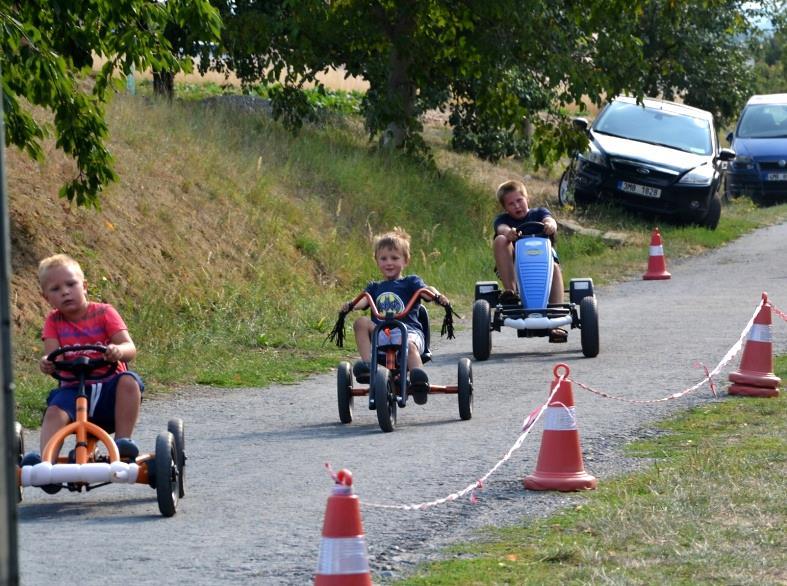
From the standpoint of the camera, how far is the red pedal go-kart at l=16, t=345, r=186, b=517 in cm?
639

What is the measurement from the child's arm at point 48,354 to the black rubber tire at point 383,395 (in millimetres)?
2342

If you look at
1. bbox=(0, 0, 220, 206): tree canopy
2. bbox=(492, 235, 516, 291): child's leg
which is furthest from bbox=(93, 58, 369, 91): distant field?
bbox=(0, 0, 220, 206): tree canopy

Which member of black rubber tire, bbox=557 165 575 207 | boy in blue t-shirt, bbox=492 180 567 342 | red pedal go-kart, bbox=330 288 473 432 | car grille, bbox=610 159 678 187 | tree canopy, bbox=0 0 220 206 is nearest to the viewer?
red pedal go-kart, bbox=330 288 473 432

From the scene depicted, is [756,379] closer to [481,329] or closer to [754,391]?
[754,391]

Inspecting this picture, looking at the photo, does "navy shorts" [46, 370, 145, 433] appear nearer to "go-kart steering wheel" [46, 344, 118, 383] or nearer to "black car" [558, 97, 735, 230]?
"go-kart steering wheel" [46, 344, 118, 383]

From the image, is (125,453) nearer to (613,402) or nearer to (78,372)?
(78,372)

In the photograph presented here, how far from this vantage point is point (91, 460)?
262 inches

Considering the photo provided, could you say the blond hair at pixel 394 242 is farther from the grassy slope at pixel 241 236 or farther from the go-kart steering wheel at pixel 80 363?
the go-kart steering wheel at pixel 80 363

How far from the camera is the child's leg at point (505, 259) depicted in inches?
495

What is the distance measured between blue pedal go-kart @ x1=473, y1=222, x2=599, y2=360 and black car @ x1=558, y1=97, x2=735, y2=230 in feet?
32.0

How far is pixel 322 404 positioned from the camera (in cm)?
1052

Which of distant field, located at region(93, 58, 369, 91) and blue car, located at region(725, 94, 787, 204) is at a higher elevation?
distant field, located at region(93, 58, 369, 91)

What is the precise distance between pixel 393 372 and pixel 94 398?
8.76 ft

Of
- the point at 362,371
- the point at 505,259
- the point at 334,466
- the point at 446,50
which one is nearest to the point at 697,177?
the point at 446,50
